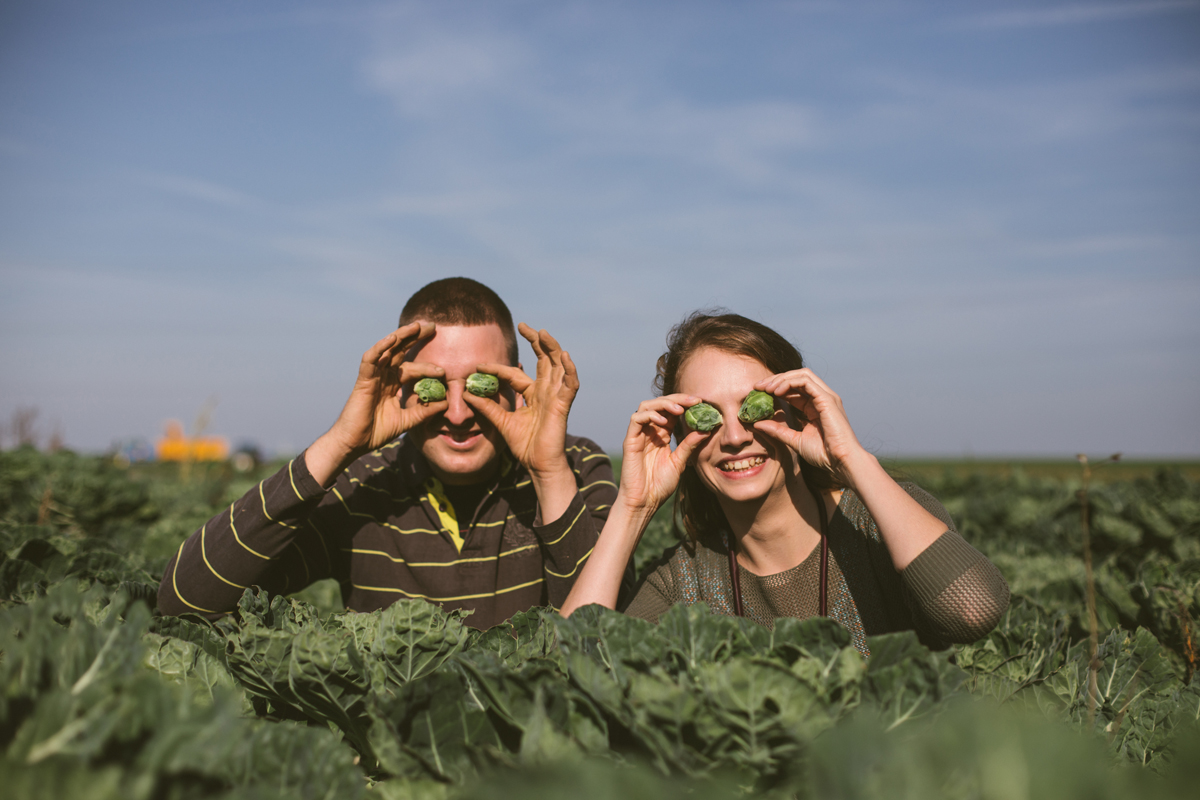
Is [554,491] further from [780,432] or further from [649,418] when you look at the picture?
[780,432]

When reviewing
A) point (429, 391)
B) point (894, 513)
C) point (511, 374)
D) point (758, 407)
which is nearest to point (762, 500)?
point (758, 407)

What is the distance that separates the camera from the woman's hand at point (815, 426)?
262cm

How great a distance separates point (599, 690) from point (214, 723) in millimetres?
641

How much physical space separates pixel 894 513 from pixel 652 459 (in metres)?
1.02

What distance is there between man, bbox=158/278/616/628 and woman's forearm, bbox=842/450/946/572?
1.34m

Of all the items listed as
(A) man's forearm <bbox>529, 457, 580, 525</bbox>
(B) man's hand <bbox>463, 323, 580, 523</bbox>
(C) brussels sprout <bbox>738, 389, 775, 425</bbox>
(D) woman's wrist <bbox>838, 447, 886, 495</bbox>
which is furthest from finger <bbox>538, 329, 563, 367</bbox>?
(D) woman's wrist <bbox>838, 447, 886, 495</bbox>

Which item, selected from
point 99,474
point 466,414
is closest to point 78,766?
point 466,414

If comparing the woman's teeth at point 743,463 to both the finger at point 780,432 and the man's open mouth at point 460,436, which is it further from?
the man's open mouth at point 460,436

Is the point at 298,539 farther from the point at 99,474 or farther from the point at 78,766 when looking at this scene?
the point at 99,474

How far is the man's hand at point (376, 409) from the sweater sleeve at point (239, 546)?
11 cm

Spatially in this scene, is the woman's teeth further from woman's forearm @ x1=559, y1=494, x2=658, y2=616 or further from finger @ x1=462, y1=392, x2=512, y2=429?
finger @ x1=462, y1=392, x2=512, y2=429

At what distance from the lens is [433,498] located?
3.81 metres

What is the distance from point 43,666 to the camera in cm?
125

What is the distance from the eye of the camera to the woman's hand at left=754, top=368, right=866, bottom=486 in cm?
262
